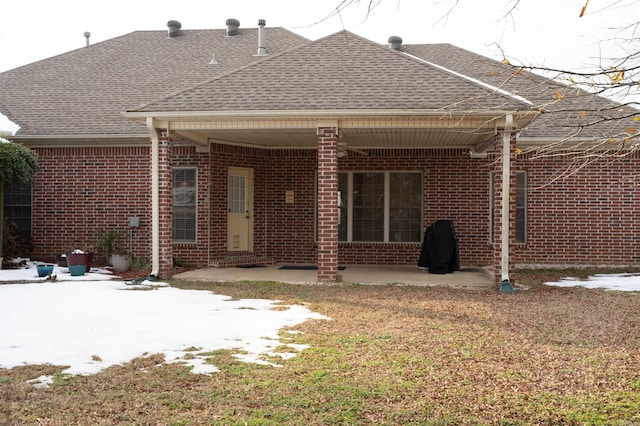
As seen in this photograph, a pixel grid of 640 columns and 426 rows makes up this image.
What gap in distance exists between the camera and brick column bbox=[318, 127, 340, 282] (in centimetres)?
1127

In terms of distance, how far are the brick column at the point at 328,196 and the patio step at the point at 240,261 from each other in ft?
12.5

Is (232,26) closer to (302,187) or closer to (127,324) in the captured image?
(302,187)

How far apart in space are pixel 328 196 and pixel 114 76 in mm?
8872

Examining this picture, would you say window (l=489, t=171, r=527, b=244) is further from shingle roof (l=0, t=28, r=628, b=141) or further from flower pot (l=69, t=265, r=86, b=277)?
flower pot (l=69, t=265, r=86, b=277)

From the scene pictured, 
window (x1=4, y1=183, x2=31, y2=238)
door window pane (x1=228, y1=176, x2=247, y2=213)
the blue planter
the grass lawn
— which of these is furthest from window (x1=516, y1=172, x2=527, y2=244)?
window (x1=4, y1=183, x2=31, y2=238)

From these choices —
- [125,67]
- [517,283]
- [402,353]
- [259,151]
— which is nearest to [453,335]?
[402,353]

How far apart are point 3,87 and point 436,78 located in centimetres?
1189

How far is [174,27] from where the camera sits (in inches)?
760

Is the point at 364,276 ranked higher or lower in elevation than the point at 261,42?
lower

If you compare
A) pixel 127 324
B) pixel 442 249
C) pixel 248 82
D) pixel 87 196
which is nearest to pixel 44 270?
pixel 87 196

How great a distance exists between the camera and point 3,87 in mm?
17062

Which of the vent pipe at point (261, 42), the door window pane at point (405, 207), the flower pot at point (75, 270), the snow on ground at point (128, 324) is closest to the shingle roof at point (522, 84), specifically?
the door window pane at point (405, 207)

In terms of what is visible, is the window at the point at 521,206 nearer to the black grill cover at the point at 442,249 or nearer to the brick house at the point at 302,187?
the brick house at the point at 302,187

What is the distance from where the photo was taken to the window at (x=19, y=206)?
49.4 ft
